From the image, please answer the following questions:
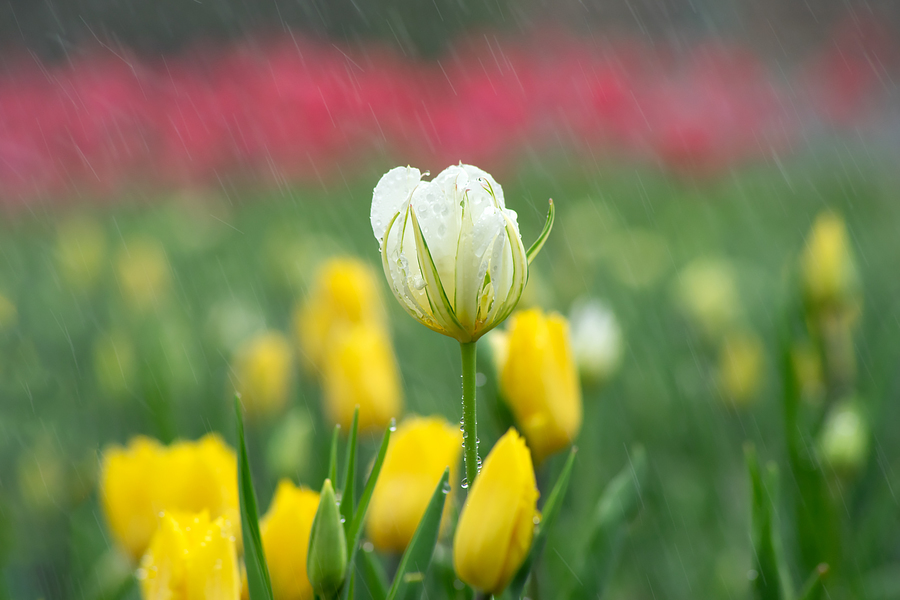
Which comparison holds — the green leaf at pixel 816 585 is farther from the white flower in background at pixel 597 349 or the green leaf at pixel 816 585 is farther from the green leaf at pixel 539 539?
the white flower in background at pixel 597 349

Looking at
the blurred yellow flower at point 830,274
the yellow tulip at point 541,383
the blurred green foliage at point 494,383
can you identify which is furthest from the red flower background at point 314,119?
the yellow tulip at point 541,383

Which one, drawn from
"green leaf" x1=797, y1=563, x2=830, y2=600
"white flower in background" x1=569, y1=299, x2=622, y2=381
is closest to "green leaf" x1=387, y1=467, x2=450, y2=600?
"green leaf" x1=797, y1=563, x2=830, y2=600

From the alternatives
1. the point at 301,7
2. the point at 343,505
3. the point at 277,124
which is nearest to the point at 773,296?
the point at 343,505

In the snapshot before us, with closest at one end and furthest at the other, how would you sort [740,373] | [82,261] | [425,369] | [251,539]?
[251,539] < [740,373] < [425,369] < [82,261]

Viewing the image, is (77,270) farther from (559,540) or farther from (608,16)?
(608,16)

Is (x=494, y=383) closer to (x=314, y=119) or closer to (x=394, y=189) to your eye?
(x=394, y=189)

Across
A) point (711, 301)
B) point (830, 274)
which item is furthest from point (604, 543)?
point (711, 301)
